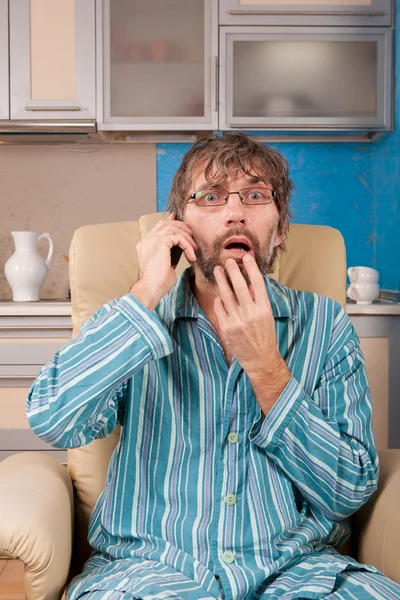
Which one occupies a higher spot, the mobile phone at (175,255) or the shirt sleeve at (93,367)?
the mobile phone at (175,255)

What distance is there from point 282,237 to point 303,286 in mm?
165

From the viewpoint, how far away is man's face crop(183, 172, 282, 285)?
4.22ft

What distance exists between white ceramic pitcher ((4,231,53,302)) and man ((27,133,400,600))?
5.27 feet

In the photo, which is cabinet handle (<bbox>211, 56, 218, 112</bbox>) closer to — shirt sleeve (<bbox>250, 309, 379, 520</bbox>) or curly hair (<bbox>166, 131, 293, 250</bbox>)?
curly hair (<bbox>166, 131, 293, 250</bbox>)

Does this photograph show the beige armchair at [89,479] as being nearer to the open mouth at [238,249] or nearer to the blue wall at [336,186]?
the open mouth at [238,249]

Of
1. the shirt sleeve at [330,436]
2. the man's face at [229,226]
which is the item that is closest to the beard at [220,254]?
the man's face at [229,226]

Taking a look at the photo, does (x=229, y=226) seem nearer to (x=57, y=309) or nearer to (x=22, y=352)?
(x=57, y=309)

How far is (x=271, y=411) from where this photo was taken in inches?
46.1

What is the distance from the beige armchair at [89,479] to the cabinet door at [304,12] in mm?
1559

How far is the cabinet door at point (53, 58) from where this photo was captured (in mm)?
2828

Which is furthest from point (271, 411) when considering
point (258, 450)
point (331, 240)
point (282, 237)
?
point (331, 240)

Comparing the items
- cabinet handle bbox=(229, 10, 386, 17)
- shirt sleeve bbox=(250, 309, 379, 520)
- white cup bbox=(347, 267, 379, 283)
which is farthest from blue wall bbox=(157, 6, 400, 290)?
shirt sleeve bbox=(250, 309, 379, 520)

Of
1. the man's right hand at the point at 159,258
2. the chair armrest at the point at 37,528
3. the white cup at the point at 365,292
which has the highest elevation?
the man's right hand at the point at 159,258

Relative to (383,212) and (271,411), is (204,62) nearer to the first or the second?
(383,212)
